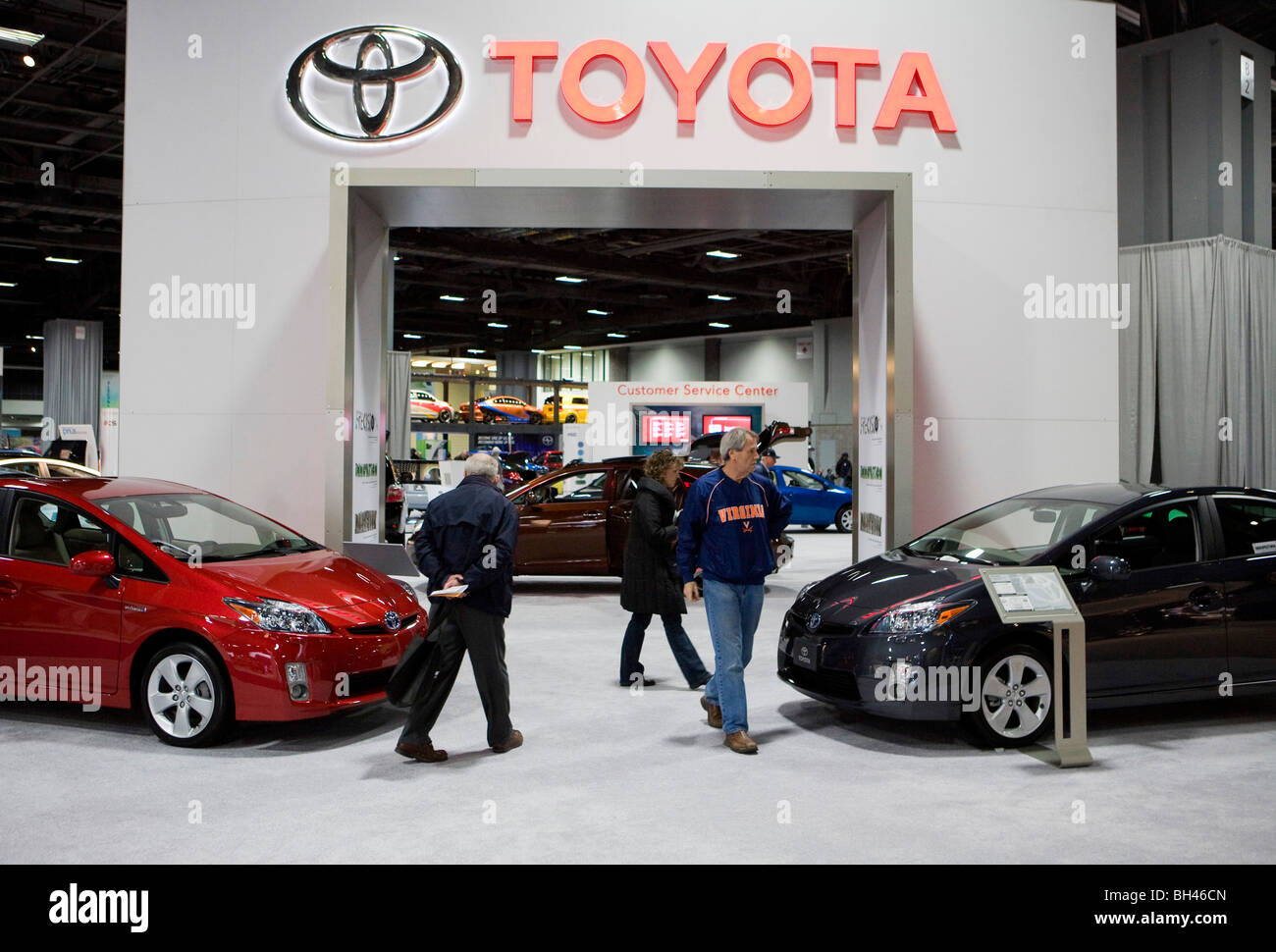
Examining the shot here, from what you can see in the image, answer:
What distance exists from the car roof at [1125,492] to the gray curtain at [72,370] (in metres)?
32.4

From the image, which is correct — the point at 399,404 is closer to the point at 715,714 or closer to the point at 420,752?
the point at 715,714

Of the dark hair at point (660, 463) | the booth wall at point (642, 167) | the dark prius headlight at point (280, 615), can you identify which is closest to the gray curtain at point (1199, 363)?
the booth wall at point (642, 167)

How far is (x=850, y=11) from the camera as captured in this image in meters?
9.88

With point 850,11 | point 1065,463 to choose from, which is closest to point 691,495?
point 1065,463

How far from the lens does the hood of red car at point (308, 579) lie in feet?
18.0

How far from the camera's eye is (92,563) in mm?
5406

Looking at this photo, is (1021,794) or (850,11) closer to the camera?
(1021,794)

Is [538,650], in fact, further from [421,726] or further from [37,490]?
[37,490]

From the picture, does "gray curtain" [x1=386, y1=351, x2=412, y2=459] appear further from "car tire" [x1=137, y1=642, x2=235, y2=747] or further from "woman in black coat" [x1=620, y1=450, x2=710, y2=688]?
"car tire" [x1=137, y1=642, x2=235, y2=747]

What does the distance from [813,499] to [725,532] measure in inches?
589

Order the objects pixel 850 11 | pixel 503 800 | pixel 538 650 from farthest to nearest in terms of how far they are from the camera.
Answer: pixel 850 11, pixel 538 650, pixel 503 800

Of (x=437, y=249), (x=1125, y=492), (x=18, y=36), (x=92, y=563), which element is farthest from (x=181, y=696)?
(x=437, y=249)
